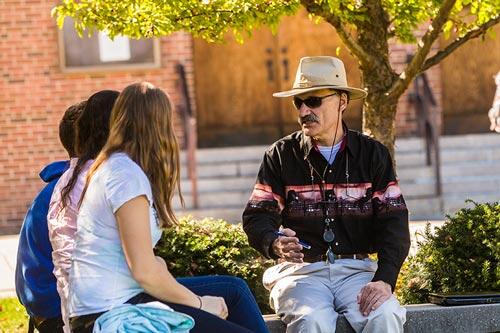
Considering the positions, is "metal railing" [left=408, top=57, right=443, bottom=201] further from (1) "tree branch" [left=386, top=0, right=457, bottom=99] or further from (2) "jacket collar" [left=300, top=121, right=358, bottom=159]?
(2) "jacket collar" [left=300, top=121, right=358, bottom=159]

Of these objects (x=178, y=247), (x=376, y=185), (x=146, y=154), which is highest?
(x=146, y=154)

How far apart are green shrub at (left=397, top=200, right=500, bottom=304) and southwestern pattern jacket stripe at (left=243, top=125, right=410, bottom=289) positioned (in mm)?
718

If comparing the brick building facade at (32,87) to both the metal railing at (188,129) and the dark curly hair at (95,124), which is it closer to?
→ the metal railing at (188,129)

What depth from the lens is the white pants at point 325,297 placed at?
5.07m

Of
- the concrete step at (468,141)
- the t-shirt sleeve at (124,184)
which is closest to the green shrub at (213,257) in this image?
the t-shirt sleeve at (124,184)

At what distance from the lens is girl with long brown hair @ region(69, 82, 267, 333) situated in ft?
13.5

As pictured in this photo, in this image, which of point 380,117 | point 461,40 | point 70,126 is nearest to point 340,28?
point 380,117

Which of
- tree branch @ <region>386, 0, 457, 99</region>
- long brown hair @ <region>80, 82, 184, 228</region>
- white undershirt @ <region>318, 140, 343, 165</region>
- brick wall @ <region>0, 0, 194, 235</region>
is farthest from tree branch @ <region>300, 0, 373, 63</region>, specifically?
brick wall @ <region>0, 0, 194, 235</region>

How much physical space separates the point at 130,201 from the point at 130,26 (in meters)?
3.01

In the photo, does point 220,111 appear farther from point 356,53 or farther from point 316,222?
point 316,222

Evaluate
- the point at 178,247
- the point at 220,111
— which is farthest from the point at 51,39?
the point at 178,247

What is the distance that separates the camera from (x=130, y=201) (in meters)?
4.10

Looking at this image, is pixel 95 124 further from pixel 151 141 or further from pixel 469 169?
pixel 469 169

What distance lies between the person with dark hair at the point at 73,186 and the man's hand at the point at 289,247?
94 cm
